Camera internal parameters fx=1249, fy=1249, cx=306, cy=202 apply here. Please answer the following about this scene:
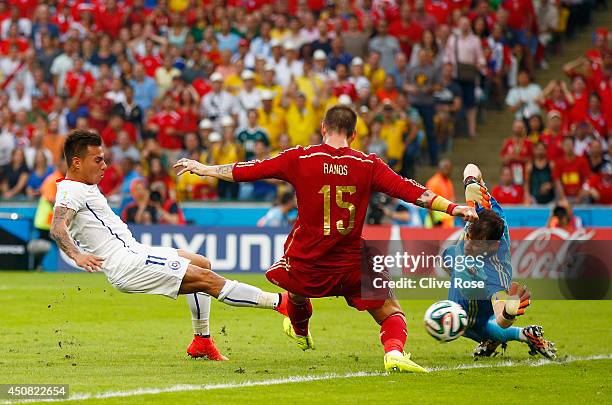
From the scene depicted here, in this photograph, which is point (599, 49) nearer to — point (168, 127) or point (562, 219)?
point (562, 219)

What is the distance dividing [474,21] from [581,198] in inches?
206

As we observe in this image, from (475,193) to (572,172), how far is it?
12058 mm

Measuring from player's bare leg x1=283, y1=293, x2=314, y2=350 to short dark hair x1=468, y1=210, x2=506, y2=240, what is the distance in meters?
1.55

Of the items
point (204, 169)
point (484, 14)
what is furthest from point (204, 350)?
point (484, 14)

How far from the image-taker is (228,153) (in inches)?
909

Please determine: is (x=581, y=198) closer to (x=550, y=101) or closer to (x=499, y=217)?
(x=550, y=101)

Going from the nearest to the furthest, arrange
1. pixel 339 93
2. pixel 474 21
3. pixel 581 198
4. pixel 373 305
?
pixel 373 305
pixel 581 198
pixel 339 93
pixel 474 21

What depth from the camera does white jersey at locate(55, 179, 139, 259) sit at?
1048 centimetres

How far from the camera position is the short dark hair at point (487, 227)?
10.4m

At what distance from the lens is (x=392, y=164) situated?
2309 cm

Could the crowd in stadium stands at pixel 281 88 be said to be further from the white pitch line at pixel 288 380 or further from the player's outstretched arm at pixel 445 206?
the player's outstretched arm at pixel 445 206

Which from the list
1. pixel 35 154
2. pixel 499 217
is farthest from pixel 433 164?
pixel 499 217

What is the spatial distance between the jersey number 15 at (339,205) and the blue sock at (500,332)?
65.6 inches

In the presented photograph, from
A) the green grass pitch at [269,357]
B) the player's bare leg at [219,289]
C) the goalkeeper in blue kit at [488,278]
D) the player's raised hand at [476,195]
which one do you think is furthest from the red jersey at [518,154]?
the player's bare leg at [219,289]
